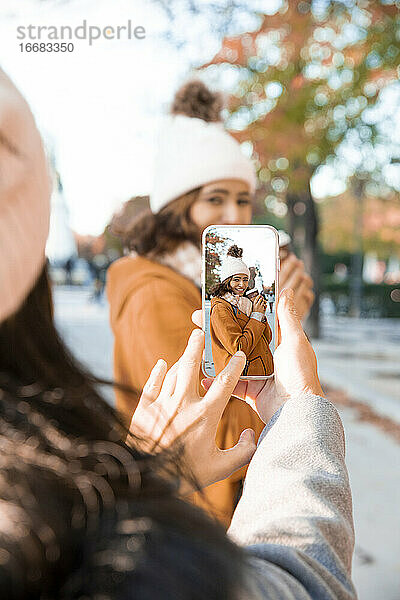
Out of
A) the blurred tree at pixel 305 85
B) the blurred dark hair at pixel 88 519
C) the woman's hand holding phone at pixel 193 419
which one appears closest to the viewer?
the blurred dark hair at pixel 88 519

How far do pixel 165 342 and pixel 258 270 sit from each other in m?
0.12

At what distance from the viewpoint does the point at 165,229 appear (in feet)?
2.56

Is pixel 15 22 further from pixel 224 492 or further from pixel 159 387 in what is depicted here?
pixel 224 492

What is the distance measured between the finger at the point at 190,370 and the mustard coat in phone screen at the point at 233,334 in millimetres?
44

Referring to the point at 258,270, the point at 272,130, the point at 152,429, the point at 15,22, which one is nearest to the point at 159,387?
the point at 152,429

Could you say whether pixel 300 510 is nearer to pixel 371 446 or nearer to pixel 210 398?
pixel 210 398

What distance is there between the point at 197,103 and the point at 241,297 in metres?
0.28

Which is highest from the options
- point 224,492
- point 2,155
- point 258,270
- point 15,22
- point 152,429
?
point 15,22

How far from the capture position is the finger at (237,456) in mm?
563

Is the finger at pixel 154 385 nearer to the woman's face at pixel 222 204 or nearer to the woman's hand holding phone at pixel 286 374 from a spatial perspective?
the woman's hand holding phone at pixel 286 374

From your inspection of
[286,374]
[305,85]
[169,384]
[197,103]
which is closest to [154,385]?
[169,384]

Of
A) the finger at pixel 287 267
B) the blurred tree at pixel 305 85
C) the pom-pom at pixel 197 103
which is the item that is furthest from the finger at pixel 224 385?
the blurred tree at pixel 305 85

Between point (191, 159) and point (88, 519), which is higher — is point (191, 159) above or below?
above

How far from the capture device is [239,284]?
65 centimetres
